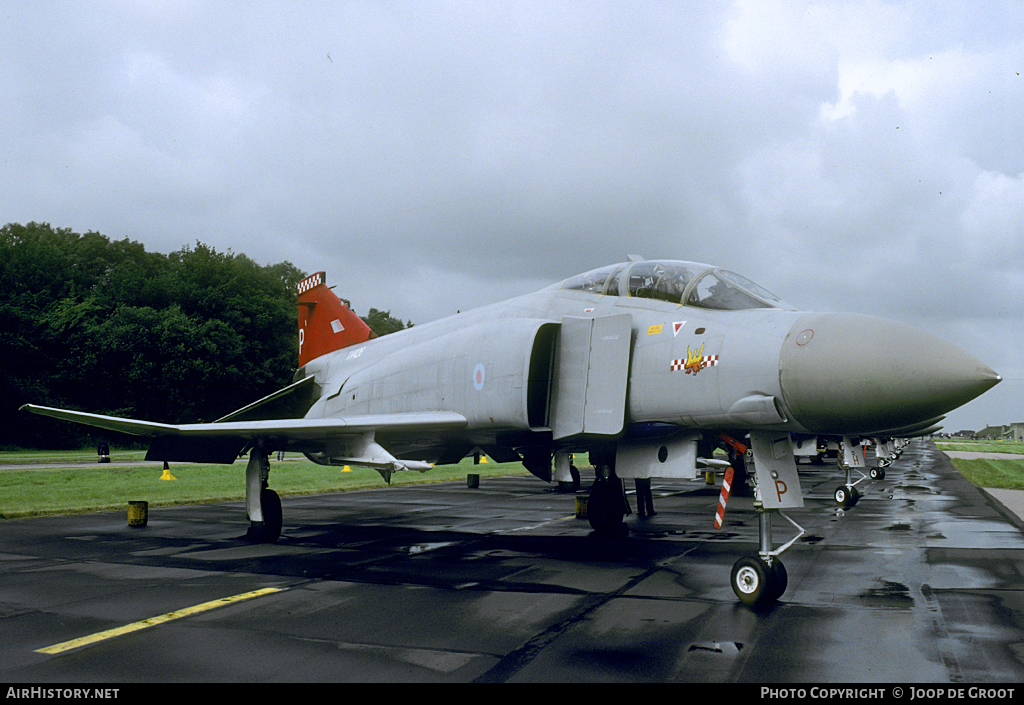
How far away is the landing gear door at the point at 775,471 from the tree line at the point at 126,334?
51135 mm

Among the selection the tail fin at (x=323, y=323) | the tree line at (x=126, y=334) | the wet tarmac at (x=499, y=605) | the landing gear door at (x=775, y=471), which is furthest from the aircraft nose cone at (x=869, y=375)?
the tree line at (x=126, y=334)

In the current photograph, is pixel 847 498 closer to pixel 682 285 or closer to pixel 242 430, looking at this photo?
pixel 682 285

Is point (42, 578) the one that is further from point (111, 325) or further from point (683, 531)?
point (111, 325)

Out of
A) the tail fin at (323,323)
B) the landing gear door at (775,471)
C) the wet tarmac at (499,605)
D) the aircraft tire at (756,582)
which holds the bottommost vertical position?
the wet tarmac at (499,605)

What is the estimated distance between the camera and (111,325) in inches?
1976

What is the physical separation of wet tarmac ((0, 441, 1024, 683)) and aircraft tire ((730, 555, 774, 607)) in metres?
0.14

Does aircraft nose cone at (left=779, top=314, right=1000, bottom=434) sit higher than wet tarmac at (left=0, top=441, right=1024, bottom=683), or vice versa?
aircraft nose cone at (left=779, top=314, right=1000, bottom=434)

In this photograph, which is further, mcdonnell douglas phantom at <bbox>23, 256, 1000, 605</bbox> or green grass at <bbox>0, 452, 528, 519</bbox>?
green grass at <bbox>0, 452, 528, 519</bbox>

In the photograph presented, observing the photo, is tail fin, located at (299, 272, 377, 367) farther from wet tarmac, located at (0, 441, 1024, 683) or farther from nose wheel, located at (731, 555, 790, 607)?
nose wheel, located at (731, 555, 790, 607)

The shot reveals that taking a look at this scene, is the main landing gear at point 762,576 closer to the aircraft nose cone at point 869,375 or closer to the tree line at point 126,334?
the aircraft nose cone at point 869,375

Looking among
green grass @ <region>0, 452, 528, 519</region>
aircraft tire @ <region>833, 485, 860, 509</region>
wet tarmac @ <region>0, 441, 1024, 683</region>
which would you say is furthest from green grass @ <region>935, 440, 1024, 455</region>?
wet tarmac @ <region>0, 441, 1024, 683</region>

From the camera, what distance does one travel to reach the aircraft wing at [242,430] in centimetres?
867

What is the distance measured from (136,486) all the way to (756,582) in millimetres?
18239

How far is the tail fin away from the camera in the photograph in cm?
1446
